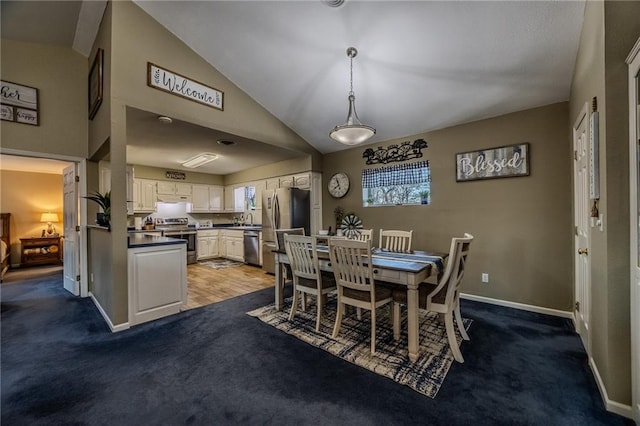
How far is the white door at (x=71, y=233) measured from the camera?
13.0 ft

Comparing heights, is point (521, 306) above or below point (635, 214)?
below

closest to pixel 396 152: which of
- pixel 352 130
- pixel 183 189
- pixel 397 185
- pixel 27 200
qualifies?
pixel 397 185

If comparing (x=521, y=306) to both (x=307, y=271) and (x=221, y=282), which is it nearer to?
(x=307, y=271)

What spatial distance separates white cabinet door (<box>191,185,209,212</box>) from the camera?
269 inches

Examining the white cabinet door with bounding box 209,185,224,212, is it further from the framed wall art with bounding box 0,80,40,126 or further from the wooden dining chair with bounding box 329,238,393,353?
the wooden dining chair with bounding box 329,238,393,353

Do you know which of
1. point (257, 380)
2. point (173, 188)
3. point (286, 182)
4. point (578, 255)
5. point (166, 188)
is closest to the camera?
point (257, 380)

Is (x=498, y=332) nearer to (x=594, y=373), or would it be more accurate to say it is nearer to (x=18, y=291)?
(x=594, y=373)

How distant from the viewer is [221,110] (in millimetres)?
3594

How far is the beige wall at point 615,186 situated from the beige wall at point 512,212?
156cm

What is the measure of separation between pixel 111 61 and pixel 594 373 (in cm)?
509

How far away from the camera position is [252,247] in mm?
5914

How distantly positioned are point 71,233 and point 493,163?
20.9ft

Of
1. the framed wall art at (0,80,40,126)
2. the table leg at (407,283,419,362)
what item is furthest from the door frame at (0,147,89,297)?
the table leg at (407,283,419,362)

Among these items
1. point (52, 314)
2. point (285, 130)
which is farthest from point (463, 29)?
point (52, 314)
